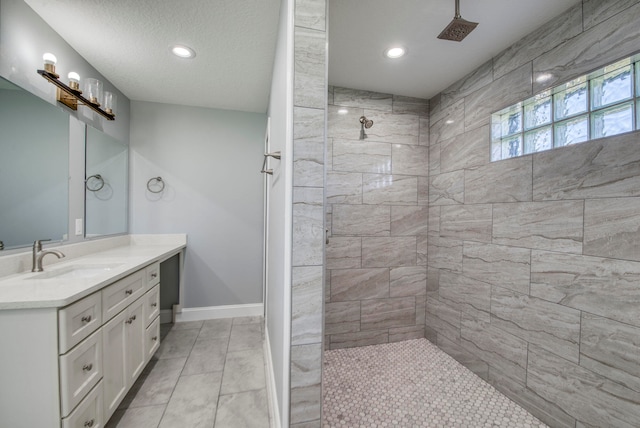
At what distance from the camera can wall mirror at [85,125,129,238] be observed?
2.12 m

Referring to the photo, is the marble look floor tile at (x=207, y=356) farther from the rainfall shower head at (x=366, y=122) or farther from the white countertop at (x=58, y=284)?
the rainfall shower head at (x=366, y=122)

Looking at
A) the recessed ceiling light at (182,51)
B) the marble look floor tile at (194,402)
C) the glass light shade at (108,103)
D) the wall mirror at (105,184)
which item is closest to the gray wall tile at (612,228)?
the marble look floor tile at (194,402)

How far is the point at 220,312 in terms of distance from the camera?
292cm

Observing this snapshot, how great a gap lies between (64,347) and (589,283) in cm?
254

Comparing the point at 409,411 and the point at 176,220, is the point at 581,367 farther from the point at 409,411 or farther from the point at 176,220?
the point at 176,220

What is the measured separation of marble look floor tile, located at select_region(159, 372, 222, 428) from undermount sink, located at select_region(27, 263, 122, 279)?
3.16 ft

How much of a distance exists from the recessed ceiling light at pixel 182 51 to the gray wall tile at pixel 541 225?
2558mm

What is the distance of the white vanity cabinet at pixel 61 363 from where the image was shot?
1.03 meters

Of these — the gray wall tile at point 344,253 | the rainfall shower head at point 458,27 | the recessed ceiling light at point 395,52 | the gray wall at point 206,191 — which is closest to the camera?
the rainfall shower head at point 458,27

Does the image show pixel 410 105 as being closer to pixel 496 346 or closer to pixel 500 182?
pixel 500 182

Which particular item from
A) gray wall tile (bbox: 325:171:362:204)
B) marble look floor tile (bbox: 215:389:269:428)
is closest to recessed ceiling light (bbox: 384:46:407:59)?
gray wall tile (bbox: 325:171:362:204)

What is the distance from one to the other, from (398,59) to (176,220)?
8.90ft

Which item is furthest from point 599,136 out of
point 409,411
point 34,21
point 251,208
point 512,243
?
point 34,21

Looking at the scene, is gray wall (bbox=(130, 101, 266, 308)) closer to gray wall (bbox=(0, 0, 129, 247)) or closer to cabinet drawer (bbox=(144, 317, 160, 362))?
gray wall (bbox=(0, 0, 129, 247))
